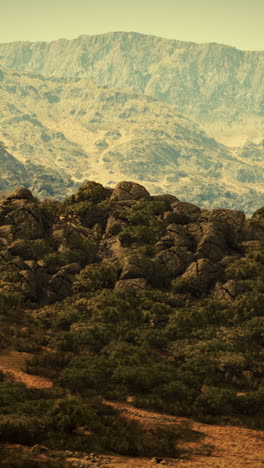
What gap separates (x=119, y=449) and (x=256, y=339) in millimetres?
21678

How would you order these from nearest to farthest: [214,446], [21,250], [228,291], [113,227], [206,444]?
[214,446] < [206,444] < [228,291] < [21,250] < [113,227]

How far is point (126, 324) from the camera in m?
44.1

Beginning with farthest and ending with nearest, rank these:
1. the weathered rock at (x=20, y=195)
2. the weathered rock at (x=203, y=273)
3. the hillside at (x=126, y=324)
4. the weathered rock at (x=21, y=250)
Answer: the weathered rock at (x=20, y=195)
the weathered rock at (x=21, y=250)
the weathered rock at (x=203, y=273)
the hillside at (x=126, y=324)

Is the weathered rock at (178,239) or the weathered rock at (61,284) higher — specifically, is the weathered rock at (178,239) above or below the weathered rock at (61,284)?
above

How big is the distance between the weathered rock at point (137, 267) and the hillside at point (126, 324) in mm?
109

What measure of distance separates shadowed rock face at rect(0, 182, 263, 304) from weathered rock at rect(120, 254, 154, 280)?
0.08m

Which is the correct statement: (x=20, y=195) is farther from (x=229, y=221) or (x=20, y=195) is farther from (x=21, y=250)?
(x=229, y=221)

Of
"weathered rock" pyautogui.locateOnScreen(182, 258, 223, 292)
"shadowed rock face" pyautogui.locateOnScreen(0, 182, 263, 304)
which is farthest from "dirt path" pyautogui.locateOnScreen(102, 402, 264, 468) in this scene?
"weathered rock" pyautogui.locateOnScreen(182, 258, 223, 292)

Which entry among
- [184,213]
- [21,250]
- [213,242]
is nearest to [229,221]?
[184,213]

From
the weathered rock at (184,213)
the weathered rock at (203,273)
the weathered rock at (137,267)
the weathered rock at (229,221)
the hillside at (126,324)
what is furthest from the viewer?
the weathered rock at (184,213)

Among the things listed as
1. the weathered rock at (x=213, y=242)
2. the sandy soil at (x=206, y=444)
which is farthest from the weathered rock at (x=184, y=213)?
the sandy soil at (x=206, y=444)

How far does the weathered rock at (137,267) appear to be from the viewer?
52.2 m

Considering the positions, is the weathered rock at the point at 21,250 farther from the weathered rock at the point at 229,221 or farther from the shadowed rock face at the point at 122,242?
the weathered rock at the point at 229,221

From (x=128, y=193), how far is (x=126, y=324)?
27.4m
